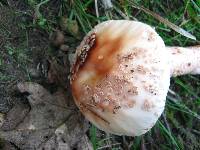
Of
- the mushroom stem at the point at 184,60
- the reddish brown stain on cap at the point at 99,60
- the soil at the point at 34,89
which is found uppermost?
the reddish brown stain on cap at the point at 99,60

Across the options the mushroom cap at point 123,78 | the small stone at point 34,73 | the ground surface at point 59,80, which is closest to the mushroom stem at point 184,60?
the mushroom cap at point 123,78

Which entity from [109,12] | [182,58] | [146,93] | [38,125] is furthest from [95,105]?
[109,12]

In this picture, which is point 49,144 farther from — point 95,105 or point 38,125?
point 95,105

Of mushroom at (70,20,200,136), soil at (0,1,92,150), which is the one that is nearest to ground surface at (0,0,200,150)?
soil at (0,1,92,150)

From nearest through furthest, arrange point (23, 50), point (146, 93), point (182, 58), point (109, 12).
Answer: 1. point (146, 93)
2. point (182, 58)
3. point (23, 50)
4. point (109, 12)

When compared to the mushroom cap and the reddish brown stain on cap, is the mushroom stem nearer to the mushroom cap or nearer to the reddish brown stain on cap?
the mushroom cap

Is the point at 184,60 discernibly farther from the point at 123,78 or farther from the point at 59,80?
the point at 59,80

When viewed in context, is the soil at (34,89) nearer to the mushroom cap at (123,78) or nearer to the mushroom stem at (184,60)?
Result: the mushroom cap at (123,78)
